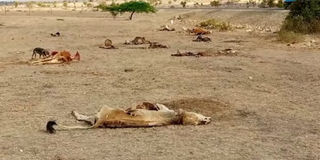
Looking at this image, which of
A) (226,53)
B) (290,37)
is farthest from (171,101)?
(290,37)

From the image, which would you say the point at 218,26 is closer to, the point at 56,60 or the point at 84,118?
the point at 56,60

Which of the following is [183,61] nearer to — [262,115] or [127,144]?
[262,115]

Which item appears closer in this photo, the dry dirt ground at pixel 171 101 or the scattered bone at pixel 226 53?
the dry dirt ground at pixel 171 101

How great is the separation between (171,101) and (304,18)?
2269cm

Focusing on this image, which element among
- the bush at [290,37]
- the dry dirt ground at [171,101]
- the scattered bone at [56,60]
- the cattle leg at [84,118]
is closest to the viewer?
the dry dirt ground at [171,101]

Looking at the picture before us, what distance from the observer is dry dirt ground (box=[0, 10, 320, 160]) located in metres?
9.51

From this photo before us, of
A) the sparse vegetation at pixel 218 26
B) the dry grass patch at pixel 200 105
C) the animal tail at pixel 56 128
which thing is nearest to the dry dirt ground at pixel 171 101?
the dry grass patch at pixel 200 105

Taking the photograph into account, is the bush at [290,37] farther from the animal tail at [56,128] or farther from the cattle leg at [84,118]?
the animal tail at [56,128]

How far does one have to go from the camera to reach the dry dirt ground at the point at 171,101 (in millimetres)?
9508

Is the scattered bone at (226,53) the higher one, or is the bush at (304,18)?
the bush at (304,18)

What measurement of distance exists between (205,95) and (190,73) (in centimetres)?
386

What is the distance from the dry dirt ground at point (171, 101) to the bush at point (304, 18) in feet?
27.5

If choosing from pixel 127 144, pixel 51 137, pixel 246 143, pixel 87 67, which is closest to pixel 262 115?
pixel 246 143

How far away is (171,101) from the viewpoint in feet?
44.3
